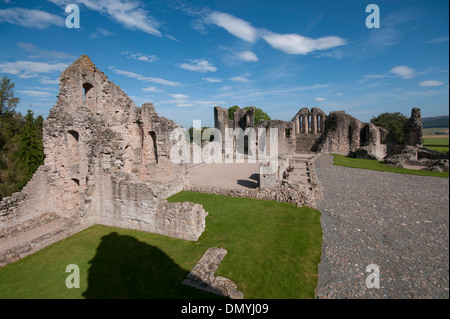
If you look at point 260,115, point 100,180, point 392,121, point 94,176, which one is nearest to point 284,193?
point 100,180

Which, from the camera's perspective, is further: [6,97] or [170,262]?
[6,97]

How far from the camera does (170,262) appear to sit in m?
5.98

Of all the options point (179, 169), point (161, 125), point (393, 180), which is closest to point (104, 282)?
point (179, 169)

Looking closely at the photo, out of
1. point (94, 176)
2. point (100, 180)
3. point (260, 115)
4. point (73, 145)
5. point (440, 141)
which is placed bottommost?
point (100, 180)

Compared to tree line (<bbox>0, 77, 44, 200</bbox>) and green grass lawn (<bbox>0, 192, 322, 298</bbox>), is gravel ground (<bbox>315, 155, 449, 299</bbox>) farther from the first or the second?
tree line (<bbox>0, 77, 44, 200</bbox>)

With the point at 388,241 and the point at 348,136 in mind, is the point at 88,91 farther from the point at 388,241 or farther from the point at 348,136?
the point at 348,136

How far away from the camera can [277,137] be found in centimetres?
2888

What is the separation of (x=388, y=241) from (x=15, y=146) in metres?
26.3

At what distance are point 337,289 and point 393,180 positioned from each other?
35.5 feet

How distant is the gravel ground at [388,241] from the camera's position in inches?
191

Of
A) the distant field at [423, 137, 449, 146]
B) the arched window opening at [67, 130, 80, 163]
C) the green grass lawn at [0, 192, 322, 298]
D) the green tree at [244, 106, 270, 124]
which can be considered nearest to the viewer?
the distant field at [423, 137, 449, 146]

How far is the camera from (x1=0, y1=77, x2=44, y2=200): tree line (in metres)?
17.0

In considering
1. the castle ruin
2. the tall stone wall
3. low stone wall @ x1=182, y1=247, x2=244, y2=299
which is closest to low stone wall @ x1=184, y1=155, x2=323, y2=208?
the castle ruin

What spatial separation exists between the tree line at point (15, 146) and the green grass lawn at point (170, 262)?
49.1ft
